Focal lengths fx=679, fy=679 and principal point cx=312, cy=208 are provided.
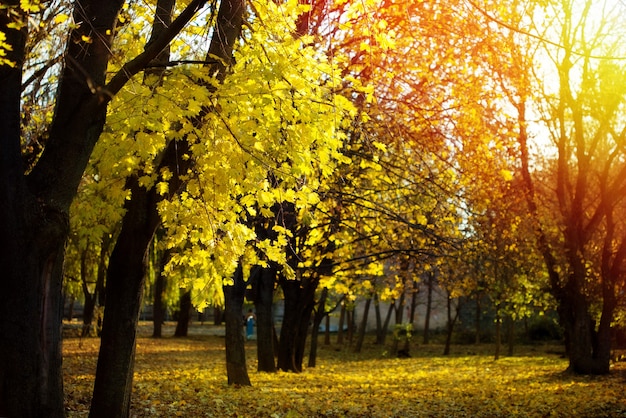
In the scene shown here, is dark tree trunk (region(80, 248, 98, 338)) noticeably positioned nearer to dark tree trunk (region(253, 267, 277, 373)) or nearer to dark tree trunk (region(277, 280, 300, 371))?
dark tree trunk (region(277, 280, 300, 371))

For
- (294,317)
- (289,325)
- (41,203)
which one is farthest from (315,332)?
(41,203)

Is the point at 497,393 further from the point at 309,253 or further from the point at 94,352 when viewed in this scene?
the point at 94,352

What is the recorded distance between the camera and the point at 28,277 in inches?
248

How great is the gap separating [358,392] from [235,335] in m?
3.12

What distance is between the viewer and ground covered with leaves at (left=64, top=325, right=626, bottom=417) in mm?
11367

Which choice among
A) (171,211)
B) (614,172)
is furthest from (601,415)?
(614,172)

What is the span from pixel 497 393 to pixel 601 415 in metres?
3.70

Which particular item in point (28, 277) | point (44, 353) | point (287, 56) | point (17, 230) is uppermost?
point (287, 56)

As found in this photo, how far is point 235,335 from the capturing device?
1494 cm

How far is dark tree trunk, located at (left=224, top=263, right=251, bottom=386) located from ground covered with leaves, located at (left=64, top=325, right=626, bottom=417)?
41 centimetres

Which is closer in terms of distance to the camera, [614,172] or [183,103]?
[183,103]

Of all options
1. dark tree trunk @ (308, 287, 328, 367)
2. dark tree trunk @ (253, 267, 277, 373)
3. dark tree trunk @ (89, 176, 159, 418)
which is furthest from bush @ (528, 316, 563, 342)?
dark tree trunk @ (89, 176, 159, 418)

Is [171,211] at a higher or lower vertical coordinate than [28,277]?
higher

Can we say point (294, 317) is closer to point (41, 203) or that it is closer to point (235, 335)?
point (235, 335)
